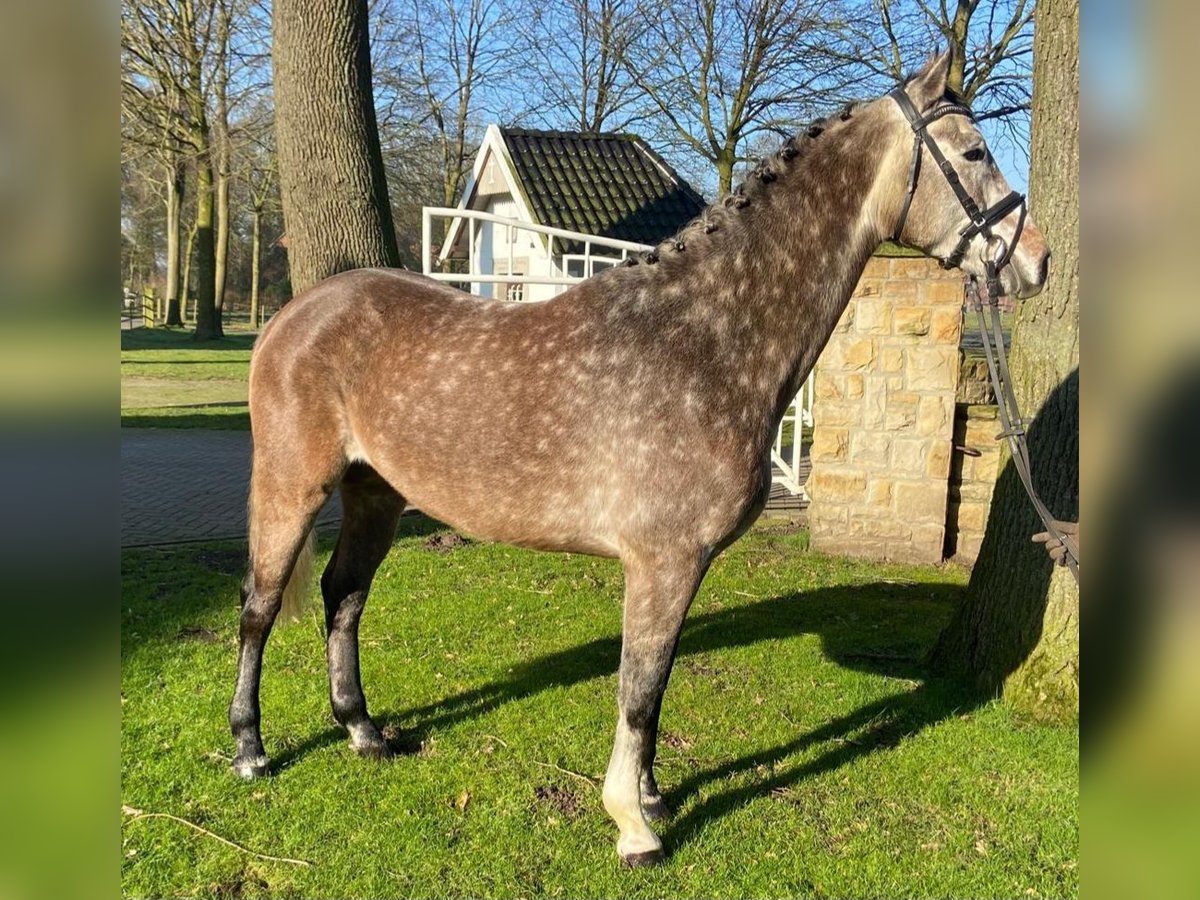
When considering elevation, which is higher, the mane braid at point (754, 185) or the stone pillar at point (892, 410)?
the mane braid at point (754, 185)

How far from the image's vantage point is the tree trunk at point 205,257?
2389cm

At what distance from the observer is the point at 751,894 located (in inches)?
114

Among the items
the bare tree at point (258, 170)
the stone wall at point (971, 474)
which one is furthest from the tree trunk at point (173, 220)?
the stone wall at point (971, 474)

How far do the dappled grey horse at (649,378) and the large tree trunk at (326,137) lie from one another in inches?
114

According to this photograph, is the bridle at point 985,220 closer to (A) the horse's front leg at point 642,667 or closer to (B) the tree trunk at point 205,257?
(A) the horse's front leg at point 642,667

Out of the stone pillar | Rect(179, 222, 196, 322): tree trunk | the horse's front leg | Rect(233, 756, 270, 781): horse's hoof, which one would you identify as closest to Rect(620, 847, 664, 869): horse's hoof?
the horse's front leg

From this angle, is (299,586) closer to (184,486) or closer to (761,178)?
(761,178)

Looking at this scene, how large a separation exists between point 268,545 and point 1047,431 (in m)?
Result: 3.59

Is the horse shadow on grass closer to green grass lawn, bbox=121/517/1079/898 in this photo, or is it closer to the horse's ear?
green grass lawn, bbox=121/517/1079/898

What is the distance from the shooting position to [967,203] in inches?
Answer: 111

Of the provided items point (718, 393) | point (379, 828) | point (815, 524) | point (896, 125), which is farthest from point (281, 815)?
point (815, 524)

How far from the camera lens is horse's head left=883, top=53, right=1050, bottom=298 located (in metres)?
2.75

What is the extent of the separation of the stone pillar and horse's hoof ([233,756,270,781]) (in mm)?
4938
